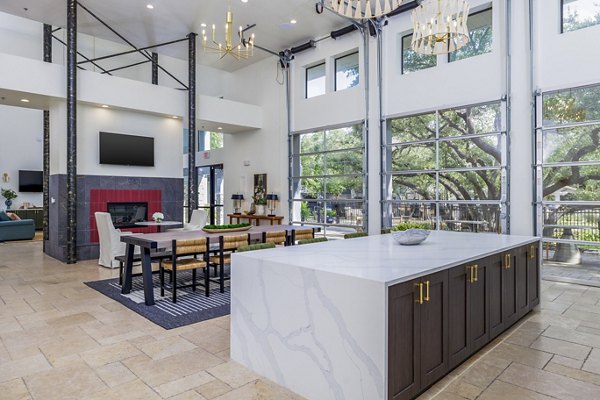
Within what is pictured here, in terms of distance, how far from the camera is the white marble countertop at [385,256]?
2.37 meters

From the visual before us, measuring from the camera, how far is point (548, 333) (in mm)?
3648

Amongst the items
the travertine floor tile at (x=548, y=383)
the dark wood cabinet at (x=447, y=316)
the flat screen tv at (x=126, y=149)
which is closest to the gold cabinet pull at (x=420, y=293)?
the dark wood cabinet at (x=447, y=316)

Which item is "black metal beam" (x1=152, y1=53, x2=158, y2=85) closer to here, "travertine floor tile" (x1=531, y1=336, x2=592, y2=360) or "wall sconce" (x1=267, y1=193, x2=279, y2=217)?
"wall sconce" (x1=267, y1=193, x2=279, y2=217)

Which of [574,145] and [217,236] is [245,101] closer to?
[217,236]

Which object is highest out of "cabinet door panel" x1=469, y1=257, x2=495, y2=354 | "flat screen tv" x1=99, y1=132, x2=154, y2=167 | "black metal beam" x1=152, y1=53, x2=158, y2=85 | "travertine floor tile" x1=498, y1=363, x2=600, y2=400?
"black metal beam" x1=152, y1=53, x2=158, y2=85

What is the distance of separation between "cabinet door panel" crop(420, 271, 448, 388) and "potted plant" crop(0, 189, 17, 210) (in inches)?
548

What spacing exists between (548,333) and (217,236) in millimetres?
3814

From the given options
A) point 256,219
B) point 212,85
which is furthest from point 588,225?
point 212,85

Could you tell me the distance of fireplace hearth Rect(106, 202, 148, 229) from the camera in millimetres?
8406

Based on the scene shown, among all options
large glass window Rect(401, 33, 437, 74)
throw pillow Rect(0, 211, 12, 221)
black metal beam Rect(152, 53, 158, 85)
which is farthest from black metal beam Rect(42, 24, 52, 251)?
large glass window Rect(401, 33, 437, 74)

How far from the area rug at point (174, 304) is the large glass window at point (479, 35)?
223 inches

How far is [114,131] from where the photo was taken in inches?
334

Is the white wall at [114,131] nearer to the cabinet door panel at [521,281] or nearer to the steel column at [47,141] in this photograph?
the steel column at [47,141]

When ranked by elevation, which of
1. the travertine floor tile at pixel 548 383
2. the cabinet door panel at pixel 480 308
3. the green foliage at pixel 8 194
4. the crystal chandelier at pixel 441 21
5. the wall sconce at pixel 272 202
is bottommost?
the travertine floor tile at pixel 548 383
